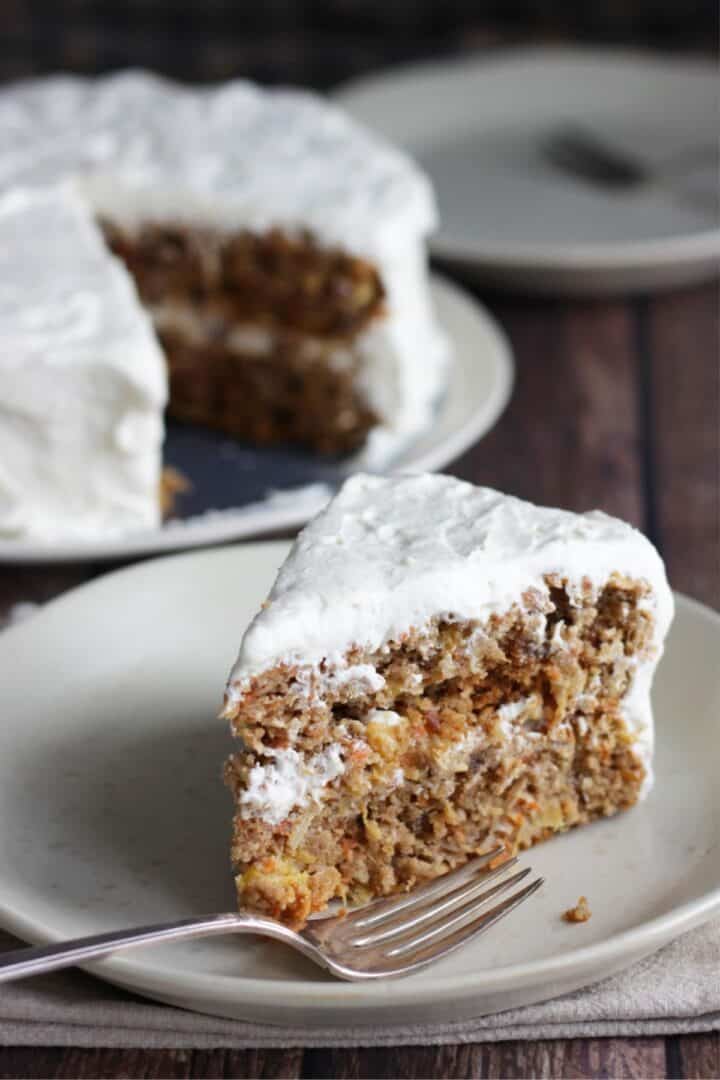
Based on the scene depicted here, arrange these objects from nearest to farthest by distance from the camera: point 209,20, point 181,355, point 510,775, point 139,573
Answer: point 510,775, point 139,573, point 181,355, point 209,20

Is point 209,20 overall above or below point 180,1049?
below

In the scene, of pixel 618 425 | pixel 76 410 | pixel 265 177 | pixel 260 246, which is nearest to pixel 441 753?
pixel 76 410

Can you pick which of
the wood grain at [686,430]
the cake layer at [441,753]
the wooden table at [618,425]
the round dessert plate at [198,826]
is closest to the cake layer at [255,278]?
the wooden table at [618,425]

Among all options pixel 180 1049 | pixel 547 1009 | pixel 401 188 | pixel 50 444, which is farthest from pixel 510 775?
pixel 401 188

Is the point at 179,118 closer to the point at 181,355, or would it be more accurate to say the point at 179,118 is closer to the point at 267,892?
the point at 181,355

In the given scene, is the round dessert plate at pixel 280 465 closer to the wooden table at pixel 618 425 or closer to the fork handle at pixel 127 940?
the wooden table at pixel 618 425

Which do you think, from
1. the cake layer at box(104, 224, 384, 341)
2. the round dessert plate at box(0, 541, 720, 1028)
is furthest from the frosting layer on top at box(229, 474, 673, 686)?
the cake layer at box(104, 224, 384, 341)
